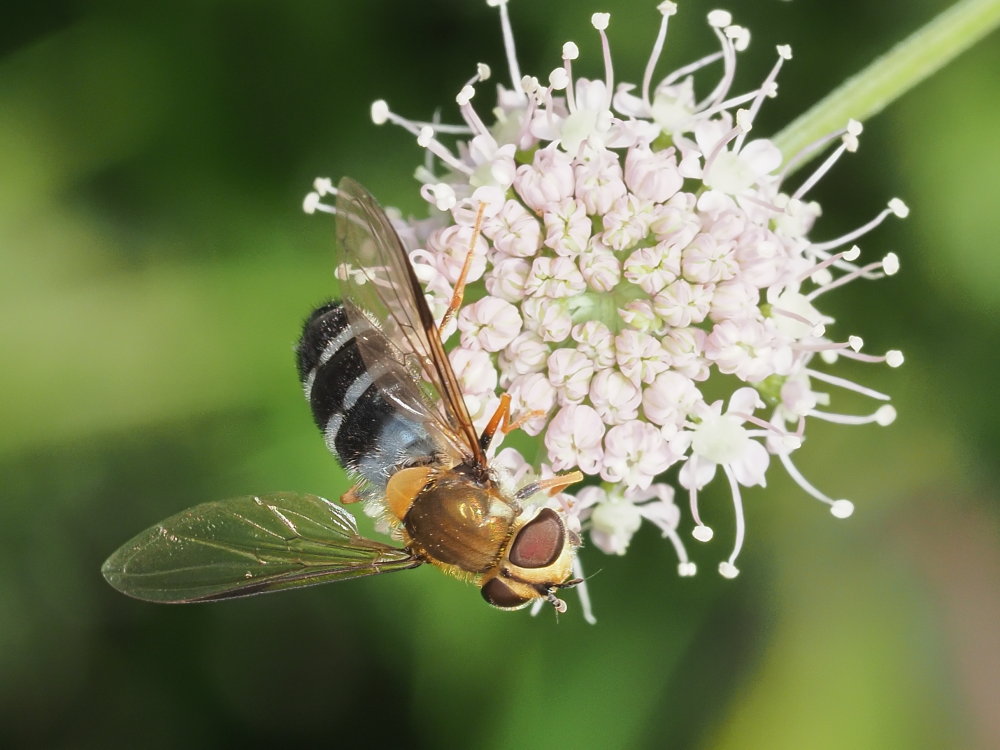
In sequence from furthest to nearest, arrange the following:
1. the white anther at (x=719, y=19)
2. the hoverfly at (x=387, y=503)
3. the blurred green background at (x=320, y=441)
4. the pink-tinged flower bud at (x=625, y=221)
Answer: the blurred green background at (x=320, y=441), the white anther at (x=719, y=19), the pink-tinged flower bud at (x=625, y=221), the hoverfly at (x=387, y=503)

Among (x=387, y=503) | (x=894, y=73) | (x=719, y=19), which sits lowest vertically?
(x=387, y=503)

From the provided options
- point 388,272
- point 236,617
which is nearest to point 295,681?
point 236,617

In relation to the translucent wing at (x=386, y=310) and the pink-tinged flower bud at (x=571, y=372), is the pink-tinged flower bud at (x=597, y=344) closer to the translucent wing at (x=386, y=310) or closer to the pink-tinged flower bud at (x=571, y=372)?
the pink-tinged flower bud at (x=571, y=372)

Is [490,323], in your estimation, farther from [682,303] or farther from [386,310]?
[682,303]

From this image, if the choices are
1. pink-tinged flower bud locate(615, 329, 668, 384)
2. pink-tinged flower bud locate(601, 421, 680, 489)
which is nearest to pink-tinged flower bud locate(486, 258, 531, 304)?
pink-tinged flower bud locate(615, 329, 668, 384)

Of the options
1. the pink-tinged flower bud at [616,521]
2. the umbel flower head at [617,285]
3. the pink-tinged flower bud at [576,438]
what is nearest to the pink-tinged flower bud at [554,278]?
the umbel flower head at [617,285]

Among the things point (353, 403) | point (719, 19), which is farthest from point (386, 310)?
point (719, 19)

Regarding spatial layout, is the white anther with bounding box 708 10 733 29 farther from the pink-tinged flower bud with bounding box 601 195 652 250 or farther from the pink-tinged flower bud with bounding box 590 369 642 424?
the pink-tinged flower bud with bounding box 590 369 642 424
